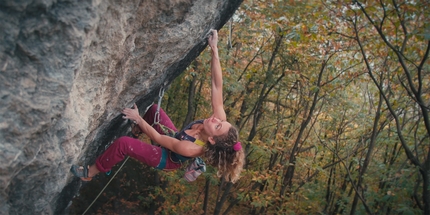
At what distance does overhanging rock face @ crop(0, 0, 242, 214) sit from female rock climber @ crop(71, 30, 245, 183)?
0.28 meters

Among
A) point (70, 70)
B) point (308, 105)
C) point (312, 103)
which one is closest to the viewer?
point (70, 70)

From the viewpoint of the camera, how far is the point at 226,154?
3855 mm

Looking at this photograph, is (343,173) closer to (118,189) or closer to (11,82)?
(118,189)

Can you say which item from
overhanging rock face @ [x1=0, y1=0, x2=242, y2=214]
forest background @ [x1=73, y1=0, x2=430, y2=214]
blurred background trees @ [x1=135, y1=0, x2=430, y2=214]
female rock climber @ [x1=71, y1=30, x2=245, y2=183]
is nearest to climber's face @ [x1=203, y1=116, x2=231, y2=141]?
female rock climber @ [x1=71, y1=30, x2=245, y2=183]

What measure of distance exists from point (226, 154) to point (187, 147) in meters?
0.49

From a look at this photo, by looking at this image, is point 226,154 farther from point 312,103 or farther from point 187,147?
point 312,103

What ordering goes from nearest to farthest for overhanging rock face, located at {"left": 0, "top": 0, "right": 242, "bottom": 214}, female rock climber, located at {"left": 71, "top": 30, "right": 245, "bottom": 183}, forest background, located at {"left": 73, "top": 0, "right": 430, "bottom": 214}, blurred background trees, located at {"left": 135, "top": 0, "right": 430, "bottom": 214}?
overhanging rock face, located at {"left": 0, "top": 0, "right": 242, "bottom": 214} < female rock climber, located at {"left": 71, "top": 30, "right": 245, "bottom": 183} < blurred background trees, located at {"left": 135, "top": 0, "right": 430, "bottom": 214} < forest background, located at {"left": 73, "top": 0, "right": 430, "bottom": 214}

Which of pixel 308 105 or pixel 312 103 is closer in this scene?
pixel 312 103

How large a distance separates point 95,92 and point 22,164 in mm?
864

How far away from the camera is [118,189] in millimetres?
10688

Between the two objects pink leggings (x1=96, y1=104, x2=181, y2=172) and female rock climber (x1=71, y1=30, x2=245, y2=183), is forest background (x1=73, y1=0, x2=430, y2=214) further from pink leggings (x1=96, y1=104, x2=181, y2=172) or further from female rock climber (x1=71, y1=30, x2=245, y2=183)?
pink leggings (x1=96, y1=104, x2=181, y2=172)

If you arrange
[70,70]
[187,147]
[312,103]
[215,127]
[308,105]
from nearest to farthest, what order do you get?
1. [70,70]
2. [187,147]
3. [215,127]
4. [312,103]
5. [308,105]

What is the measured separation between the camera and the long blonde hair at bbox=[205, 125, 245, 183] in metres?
3.75

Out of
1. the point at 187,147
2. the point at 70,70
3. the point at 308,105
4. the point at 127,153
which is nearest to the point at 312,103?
the point at 308,105
